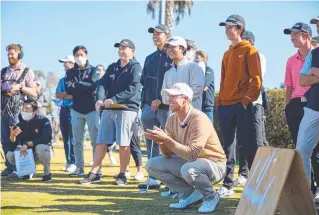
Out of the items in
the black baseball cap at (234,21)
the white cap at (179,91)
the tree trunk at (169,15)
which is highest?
the tree trunk at (169,15)

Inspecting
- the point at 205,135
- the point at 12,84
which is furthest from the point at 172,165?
Answer: the point at 12,84

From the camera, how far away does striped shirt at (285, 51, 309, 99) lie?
685cm

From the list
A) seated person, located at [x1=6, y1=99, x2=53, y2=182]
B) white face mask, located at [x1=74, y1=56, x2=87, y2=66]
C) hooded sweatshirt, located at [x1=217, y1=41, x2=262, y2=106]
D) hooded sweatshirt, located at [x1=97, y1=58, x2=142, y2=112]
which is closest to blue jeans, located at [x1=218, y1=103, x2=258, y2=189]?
hooded sweatshirt, located at [x1=217, y1=41, x2=262, y2=106]

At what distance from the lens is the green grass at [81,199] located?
6.09m

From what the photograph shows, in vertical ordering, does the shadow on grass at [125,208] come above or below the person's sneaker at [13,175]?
above

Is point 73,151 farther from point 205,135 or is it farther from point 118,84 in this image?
point 205,135

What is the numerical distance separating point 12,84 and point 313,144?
5457 millimetres

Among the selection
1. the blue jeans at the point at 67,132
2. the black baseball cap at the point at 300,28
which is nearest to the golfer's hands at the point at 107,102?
the blue jeans at the point at 67,132

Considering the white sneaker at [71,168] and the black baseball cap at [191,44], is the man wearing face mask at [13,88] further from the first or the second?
the black baseball cap at [191,44]

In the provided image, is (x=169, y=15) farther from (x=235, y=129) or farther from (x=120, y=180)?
(x=235, y=129)

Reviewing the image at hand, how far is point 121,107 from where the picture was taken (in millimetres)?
8555

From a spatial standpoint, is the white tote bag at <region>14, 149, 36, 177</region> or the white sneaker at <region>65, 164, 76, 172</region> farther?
the white sneaker at <region>65, 164, 76, 172</region>

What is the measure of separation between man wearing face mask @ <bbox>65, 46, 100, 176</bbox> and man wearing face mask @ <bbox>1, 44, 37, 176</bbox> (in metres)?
0.68

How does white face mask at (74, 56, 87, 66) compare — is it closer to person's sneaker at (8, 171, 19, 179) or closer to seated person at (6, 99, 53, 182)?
seated person at (6, 99, 53, 182)
